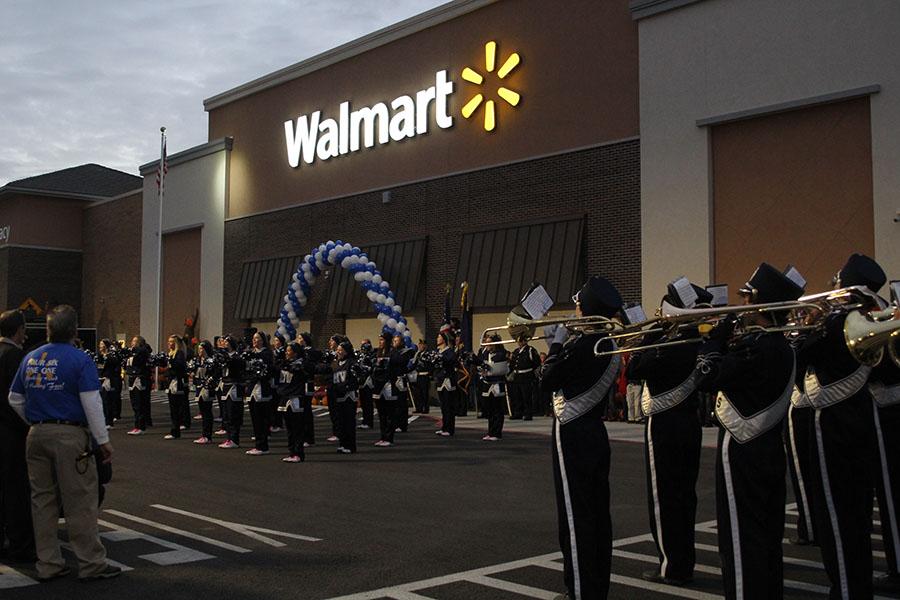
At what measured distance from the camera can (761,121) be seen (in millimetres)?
18812

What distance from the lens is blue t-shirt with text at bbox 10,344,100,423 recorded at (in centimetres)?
654

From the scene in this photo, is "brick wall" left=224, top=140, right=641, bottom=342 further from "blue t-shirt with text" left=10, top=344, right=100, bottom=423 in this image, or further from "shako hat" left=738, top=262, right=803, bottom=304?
"blue t-shirt with text" left=10, top=344, right=100, bottom=423

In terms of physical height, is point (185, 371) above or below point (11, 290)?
below

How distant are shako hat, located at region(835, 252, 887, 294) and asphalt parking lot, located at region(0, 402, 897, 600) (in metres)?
2.17

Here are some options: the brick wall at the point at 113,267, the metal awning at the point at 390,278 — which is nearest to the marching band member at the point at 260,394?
the metal awning at the point at 390,278

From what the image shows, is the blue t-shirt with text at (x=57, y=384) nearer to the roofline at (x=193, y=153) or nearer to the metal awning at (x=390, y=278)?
the metal awning at (x=390, y=278)

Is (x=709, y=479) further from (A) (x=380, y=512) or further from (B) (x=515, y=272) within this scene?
(B) (x=515, y=272)

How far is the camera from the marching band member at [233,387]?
1511cm

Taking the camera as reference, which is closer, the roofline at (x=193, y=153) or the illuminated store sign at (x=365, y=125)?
the illuminated store sign at (x=365, y=125)

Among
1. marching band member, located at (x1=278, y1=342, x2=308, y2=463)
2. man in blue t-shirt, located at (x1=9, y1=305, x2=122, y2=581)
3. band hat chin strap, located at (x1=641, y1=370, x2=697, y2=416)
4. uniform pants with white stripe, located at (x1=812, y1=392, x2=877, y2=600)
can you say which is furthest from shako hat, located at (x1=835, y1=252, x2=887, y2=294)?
marching band member, located at (x1=278, y1=342, x2=308, y2=463)

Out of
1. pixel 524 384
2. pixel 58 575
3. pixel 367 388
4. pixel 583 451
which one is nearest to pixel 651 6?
pixel 524 384

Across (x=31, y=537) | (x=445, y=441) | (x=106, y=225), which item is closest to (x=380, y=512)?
(x=31, y=537)

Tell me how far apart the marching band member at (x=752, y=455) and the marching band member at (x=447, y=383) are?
1161 centimetres

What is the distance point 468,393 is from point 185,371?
7945 mm
